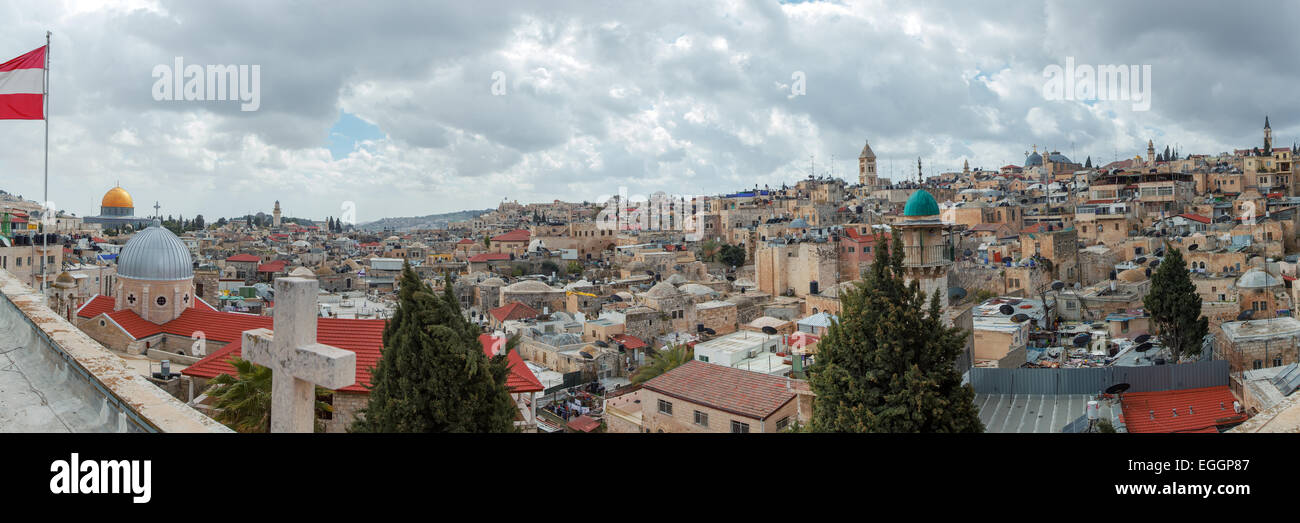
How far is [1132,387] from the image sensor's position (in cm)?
1617

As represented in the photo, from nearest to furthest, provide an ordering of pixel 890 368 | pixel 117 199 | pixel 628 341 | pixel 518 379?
pixel 890 368 → pixel 518 379 → pixel 628 341 → pixel 117 199

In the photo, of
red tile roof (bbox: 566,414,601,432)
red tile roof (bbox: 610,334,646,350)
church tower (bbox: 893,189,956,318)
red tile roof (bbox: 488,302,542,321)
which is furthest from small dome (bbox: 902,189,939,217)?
red tile roof (bbox: 488,302,542,321)

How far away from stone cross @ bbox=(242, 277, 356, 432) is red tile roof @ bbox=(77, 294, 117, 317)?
18.4 m

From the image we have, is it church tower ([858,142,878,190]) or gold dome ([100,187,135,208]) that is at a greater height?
church tower ([858,142,878,190])

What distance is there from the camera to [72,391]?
190 inches

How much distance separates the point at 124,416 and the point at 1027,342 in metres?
24.5

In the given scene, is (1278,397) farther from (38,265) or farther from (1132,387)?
(38,265)

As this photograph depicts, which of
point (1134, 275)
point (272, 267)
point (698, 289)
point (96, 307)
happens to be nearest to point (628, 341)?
point (698, 289)

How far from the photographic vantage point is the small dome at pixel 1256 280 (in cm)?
2442

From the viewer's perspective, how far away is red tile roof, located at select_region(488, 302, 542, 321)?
A: 33322 mm

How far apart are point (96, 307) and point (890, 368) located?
2170 centimetres

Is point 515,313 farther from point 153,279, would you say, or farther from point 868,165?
point 868,165

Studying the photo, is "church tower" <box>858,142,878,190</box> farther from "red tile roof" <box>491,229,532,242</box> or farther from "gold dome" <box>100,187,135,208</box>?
"gold dome" <box>100,187,135,208</box>
